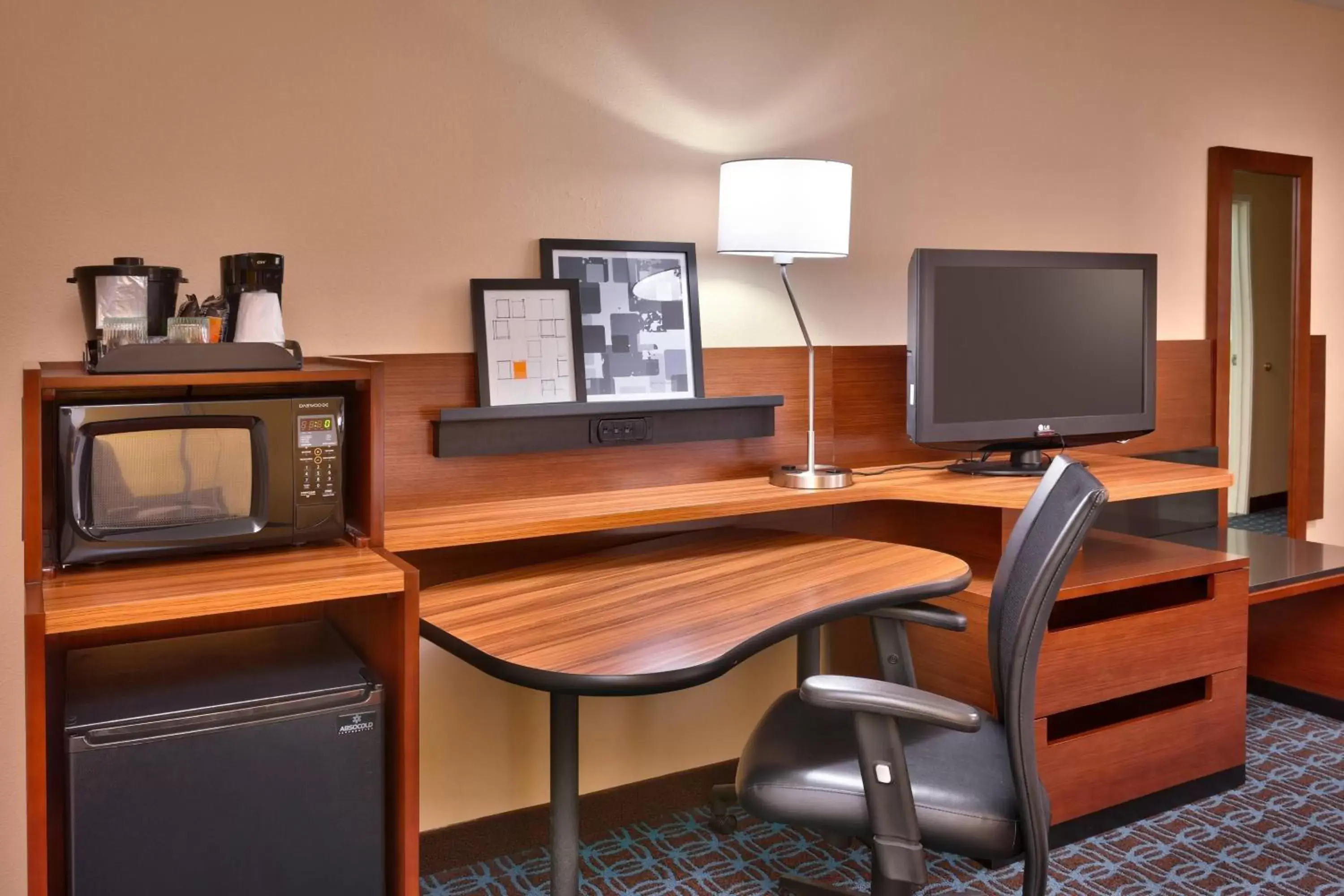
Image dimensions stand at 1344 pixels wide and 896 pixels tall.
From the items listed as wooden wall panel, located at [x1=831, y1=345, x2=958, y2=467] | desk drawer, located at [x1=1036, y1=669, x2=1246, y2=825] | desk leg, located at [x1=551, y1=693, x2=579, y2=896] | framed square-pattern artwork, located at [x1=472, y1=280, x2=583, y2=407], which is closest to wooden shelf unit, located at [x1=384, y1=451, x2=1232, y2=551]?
wooden wall panel, located at [x1=831, y1=345, x2=958, y2=467]

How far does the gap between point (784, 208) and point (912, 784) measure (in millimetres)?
1278

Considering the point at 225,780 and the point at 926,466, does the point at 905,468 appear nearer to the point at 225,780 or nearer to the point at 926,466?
the point at 926,466

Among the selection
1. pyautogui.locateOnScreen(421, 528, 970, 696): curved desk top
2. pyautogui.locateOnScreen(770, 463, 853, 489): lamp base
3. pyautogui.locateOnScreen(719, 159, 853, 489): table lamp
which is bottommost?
pyautogui.locateOnScreen(421, 528, 970, 696): curved desk top

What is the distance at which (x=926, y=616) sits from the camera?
1.94 m

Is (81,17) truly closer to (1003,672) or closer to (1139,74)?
(1003,672)

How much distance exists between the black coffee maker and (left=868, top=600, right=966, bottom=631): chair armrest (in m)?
1.15

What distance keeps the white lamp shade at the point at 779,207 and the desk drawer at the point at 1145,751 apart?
1139 millimetres

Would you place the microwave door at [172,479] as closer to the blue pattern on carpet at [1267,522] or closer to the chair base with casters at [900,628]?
the chair base with casters at [900,628]

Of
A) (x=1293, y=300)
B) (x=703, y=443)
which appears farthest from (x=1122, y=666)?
(x=1293, y=300)

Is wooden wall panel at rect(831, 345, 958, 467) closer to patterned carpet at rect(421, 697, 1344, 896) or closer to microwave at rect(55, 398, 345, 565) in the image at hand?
patterned carpet at rect(421, 697, 1344, 896)

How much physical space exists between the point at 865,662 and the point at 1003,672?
4.08 feet

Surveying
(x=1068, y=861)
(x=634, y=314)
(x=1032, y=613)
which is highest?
Answer: (x=634, y=314)

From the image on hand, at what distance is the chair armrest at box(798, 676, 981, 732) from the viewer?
1514 millimetres

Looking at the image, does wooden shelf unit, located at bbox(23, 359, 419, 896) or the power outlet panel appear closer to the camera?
wooden shelf unit, located at bbox(23, 359, 419, 896)
